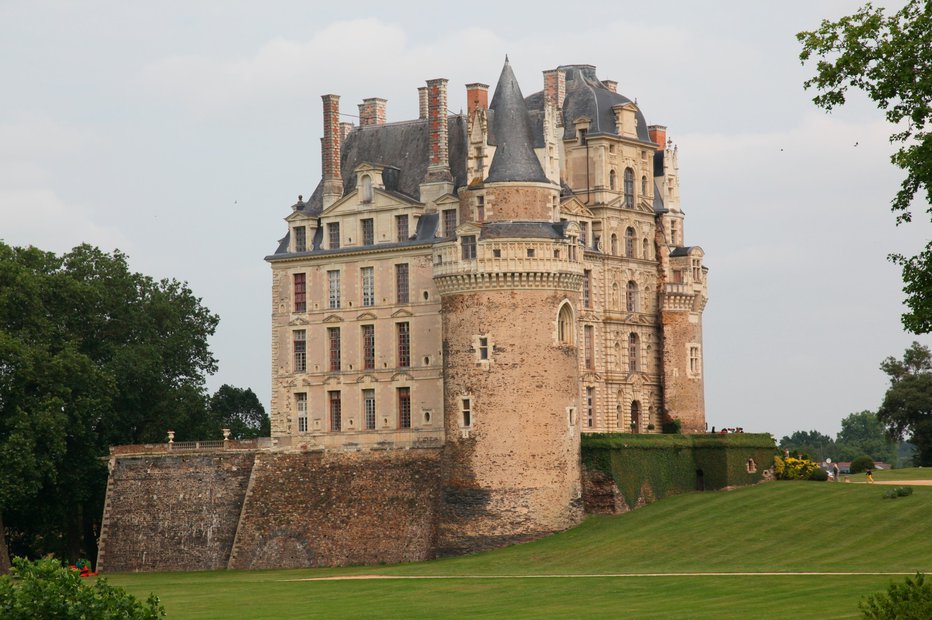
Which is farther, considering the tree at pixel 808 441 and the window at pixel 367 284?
the tree at pixel 808 441

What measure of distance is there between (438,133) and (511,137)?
5.49 meters

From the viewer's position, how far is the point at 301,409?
249 ft

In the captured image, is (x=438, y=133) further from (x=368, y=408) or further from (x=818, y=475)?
(x=818, y=475)

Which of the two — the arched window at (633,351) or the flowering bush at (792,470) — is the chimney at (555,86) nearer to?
the arched window at (633,351)

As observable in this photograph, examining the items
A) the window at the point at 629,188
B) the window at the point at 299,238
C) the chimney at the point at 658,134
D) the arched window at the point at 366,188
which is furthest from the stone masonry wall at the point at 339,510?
the chimney at the point at 658,134

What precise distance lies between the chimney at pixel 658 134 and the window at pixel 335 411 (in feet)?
61.2

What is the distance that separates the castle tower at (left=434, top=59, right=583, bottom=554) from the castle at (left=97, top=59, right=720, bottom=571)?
3.1 inches

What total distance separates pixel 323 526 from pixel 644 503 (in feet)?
42.6

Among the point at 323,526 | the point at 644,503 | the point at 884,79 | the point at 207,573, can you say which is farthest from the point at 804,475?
the point at 884,79

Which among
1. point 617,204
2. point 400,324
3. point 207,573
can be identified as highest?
point 617,204

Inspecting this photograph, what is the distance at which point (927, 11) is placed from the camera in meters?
37.5

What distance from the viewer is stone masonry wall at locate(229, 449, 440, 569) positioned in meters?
69.8

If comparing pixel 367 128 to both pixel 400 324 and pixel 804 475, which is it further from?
pixel 804 475

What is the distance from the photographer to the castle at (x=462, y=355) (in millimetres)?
67438
